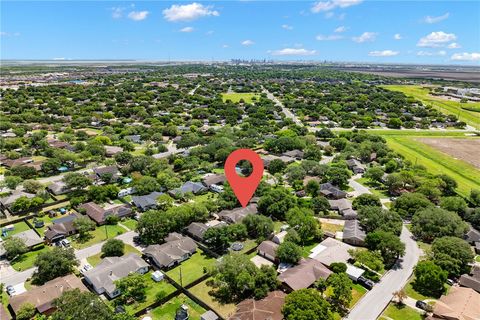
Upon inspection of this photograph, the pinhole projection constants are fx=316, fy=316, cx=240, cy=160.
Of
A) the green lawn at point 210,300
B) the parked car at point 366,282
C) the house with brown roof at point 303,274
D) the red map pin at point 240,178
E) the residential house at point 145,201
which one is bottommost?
the green lawn at point 210,300

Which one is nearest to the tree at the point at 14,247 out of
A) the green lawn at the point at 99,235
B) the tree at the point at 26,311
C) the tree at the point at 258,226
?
the green lawn at the point at 99,235

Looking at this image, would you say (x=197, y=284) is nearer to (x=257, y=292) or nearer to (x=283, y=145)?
(x=257, y=292)

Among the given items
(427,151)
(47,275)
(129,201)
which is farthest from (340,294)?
(427,151)

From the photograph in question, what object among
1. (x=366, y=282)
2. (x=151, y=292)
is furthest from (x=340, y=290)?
(x=151, y=292)

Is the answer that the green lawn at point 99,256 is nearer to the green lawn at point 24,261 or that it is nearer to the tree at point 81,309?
the green lawn at point 24,261

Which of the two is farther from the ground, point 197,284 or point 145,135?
point 145,135

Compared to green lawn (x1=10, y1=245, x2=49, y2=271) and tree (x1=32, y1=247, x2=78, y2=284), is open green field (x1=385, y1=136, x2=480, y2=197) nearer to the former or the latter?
tree (x1=32, y1=247, x2=78, y2=284)

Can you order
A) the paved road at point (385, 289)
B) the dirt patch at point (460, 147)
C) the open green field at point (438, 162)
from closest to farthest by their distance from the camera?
the paved road at point (385, 289)
the open green field at point (438, 162)
the dirt patch at point (460, 147)

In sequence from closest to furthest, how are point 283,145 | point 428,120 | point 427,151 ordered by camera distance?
1. point 283,145
2. point 427,151
3. point 428,120
